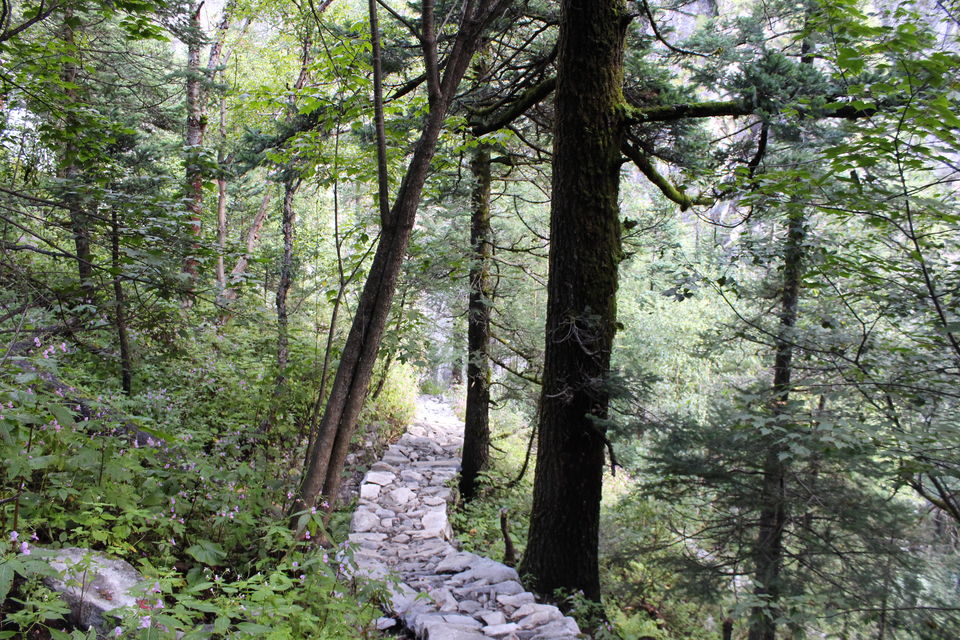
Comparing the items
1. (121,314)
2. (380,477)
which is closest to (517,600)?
(380,477)

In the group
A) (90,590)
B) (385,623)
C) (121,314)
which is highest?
(121,314)

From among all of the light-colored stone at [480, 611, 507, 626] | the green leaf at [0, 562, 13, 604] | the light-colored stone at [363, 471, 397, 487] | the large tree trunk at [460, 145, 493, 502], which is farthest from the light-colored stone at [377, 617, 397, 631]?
the large tree trunk at [460, 145, 493, 502]

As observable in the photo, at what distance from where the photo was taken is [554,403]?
4320 millimetres

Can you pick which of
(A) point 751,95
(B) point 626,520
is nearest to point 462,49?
(A) point 751,95

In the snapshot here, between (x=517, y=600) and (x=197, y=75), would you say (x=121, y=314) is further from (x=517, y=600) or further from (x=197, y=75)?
(x=197, y=75)

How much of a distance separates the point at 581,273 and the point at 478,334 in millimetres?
3464

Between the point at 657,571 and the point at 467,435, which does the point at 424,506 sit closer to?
the point at 467,435

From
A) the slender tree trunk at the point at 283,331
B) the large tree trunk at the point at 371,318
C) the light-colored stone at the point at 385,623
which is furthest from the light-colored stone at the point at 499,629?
the slender tree trunk at the point at 283,331

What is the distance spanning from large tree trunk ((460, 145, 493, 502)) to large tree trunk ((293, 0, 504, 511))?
140 inches

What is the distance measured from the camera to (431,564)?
486cm

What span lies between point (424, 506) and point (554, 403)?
3.10 m

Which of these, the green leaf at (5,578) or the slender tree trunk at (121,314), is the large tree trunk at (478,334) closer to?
the slender tree trunk at (121,314)

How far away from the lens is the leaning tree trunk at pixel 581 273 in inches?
164

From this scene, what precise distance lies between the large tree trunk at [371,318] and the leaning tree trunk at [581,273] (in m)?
1.51
